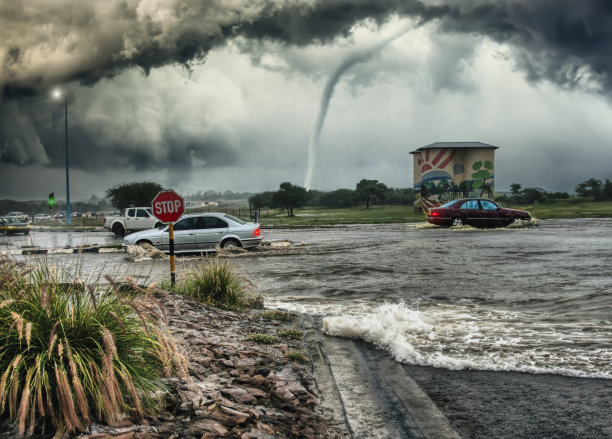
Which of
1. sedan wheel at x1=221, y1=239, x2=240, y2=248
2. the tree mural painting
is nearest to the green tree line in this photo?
the tree mural painting

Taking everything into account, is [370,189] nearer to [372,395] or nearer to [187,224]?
[187,224]

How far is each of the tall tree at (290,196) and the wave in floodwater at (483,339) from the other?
79.3 meters

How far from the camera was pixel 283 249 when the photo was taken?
20.4 metres

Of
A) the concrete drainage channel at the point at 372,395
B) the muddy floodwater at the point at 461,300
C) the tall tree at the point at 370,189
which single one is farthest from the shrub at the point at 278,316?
the tall tree at the point at 370,189

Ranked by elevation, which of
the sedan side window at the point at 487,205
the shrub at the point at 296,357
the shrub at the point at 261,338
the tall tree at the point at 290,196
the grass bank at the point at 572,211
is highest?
the tall tree at the point at 290,196

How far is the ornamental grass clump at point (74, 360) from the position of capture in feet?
11.0

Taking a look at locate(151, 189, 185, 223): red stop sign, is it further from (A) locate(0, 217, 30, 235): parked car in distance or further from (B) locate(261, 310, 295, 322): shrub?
(A) locate(0, 217, 30, 235): parked car in distance

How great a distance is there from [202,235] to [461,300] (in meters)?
11.8

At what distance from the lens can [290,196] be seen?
8825 cm

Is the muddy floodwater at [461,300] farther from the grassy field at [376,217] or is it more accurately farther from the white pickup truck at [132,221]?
the grassy field at [376,217]

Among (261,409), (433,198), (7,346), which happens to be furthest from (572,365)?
(433,198)

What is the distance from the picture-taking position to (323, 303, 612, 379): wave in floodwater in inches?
225

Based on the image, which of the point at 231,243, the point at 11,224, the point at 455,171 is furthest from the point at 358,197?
the point at 231,243

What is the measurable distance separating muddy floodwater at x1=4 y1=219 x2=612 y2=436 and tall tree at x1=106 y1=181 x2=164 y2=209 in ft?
177
